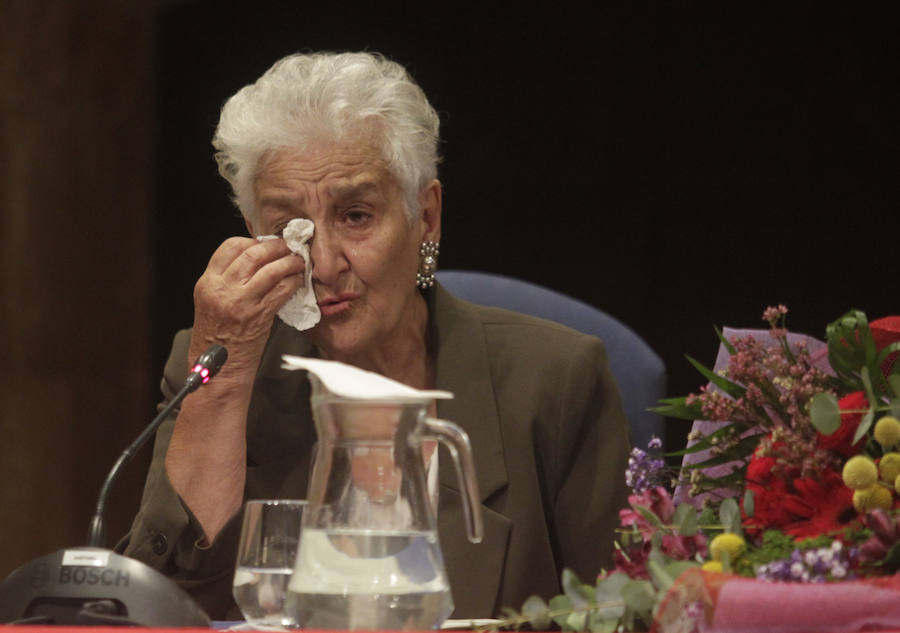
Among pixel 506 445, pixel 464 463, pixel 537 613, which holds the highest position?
pixel 464 463

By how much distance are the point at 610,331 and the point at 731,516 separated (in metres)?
1.21

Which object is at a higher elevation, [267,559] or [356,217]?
[356,217]

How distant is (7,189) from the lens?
409 cm

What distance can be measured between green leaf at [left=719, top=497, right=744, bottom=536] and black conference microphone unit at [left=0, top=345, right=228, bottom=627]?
417 mm

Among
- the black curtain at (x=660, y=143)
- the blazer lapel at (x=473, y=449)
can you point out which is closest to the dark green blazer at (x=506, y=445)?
the blazer lapel at (x=473, y=449)

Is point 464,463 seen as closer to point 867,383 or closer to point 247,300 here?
point 867,383

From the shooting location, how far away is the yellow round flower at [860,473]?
87 centimetres

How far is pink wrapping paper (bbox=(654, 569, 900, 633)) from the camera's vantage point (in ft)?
2.66

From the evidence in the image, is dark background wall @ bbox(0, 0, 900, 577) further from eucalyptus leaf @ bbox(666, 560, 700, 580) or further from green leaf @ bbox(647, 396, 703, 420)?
eucalyptus leaf @ bbox(666, 560, 700, 580)

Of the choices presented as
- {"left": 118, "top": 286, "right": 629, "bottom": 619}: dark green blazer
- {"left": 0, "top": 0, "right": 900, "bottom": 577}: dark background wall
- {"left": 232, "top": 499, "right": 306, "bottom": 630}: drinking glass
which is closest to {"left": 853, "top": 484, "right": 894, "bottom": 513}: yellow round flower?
{"left": 232, "top": 499, "right": 306, "bottom": 630}: drinking glass

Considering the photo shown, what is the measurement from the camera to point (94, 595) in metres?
0.96

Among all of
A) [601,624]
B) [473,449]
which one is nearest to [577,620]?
[601,624]

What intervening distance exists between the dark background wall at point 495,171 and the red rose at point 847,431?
250cm

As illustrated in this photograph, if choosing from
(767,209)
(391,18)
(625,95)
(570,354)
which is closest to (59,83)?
(391,18)
